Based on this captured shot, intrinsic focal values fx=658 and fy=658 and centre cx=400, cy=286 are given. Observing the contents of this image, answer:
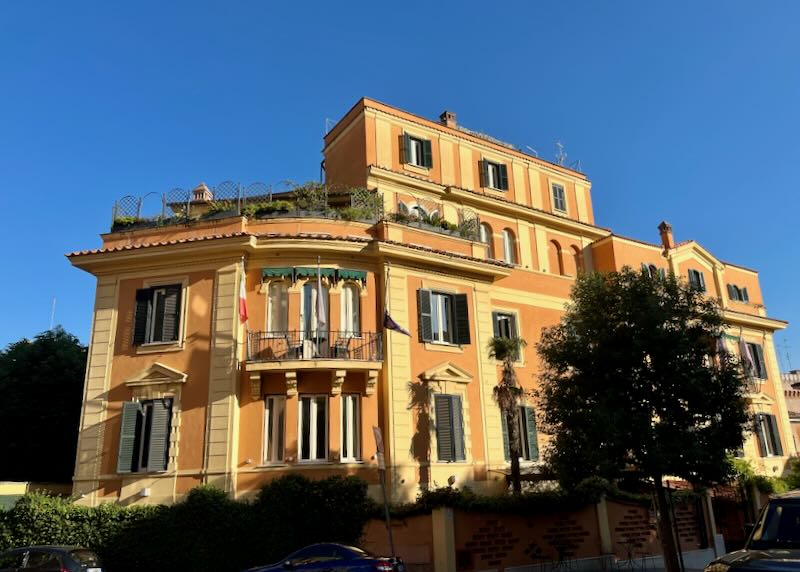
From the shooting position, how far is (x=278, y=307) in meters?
21.6

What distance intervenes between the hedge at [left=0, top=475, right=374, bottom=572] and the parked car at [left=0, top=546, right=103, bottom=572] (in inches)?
98.1

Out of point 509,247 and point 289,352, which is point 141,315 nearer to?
point 289,352

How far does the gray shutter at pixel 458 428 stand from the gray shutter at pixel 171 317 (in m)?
9.31

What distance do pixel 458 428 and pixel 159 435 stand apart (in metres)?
9.45

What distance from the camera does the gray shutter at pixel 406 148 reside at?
28.7 metres

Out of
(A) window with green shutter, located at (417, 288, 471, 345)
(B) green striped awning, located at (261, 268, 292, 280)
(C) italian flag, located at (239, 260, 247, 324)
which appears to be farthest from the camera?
(A) window with green shutter, located at (417, 288, 471, 345)

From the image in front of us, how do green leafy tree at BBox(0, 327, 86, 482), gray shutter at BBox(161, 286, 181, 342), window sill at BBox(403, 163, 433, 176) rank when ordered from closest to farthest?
gray shutter at BBox(161, 286, 181, 342) → green leafy tree at BBox(0, 327, 86, 482) → window sill at BBox(403, 163, 433, 176)

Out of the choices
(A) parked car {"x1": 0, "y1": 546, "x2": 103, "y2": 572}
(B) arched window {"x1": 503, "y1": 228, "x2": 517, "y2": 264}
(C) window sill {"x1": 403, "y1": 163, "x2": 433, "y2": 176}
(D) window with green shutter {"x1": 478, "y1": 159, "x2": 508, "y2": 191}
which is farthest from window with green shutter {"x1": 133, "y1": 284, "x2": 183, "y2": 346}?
(D) window with green shutter {"x1": 478, "y1": 159, "x2": 508, "y2": 191}

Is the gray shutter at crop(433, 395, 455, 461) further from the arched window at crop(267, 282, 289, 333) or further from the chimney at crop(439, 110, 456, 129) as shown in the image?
the chimney at crop(439, 110, 456, 129)

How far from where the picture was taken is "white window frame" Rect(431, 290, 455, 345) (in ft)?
75.9

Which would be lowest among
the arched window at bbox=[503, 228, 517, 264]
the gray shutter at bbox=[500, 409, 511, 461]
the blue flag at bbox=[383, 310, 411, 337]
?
the gray shutter at bbox=[500, 409, 511, 461]

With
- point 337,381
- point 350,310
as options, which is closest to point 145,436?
point 337,381

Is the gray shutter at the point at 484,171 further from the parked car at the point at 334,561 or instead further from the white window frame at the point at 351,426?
the parked car at the point at 334,561

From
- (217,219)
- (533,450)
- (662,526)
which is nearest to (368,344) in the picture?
(217,219)
